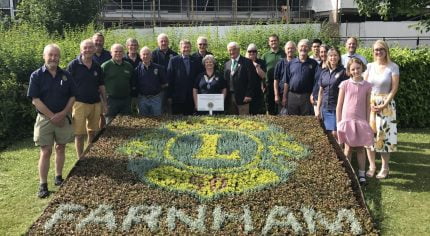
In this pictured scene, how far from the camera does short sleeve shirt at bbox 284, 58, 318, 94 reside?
7.60 m

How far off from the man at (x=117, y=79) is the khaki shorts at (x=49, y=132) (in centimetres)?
138

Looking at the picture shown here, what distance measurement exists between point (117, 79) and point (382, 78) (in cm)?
427

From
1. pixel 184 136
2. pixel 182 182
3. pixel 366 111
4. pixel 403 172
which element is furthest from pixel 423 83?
pixel 182 182

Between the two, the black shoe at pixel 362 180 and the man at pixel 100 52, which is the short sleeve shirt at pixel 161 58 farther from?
the black shoe at pixel 362 180

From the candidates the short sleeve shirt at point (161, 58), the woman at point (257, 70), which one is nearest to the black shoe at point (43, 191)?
the short sleeve shirt at point (161, 58)

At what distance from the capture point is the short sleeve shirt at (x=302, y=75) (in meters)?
7.60

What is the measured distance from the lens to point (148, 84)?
7.65 m

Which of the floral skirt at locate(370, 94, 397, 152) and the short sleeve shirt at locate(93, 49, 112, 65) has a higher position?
the short sleeve shirt at locate(93, 49, 112, 65)

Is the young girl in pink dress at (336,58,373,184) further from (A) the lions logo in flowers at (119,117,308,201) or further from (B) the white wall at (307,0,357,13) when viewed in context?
(B) the white wall at (307,0,357,13)

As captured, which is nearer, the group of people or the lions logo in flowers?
the lions logo in flowers

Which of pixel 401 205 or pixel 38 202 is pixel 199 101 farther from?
pixel 401 205

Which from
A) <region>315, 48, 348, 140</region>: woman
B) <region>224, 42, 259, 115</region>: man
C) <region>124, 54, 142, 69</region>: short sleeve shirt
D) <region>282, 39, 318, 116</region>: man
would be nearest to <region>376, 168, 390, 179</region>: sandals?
<region>315, 48, 348, 140</region>: woman

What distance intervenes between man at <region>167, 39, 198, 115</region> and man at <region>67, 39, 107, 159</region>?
130cm

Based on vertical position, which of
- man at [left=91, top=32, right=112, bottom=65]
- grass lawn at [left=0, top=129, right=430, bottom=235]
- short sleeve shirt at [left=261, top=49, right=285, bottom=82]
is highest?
man at [left=91, top=32, right=112, bottom=65]
